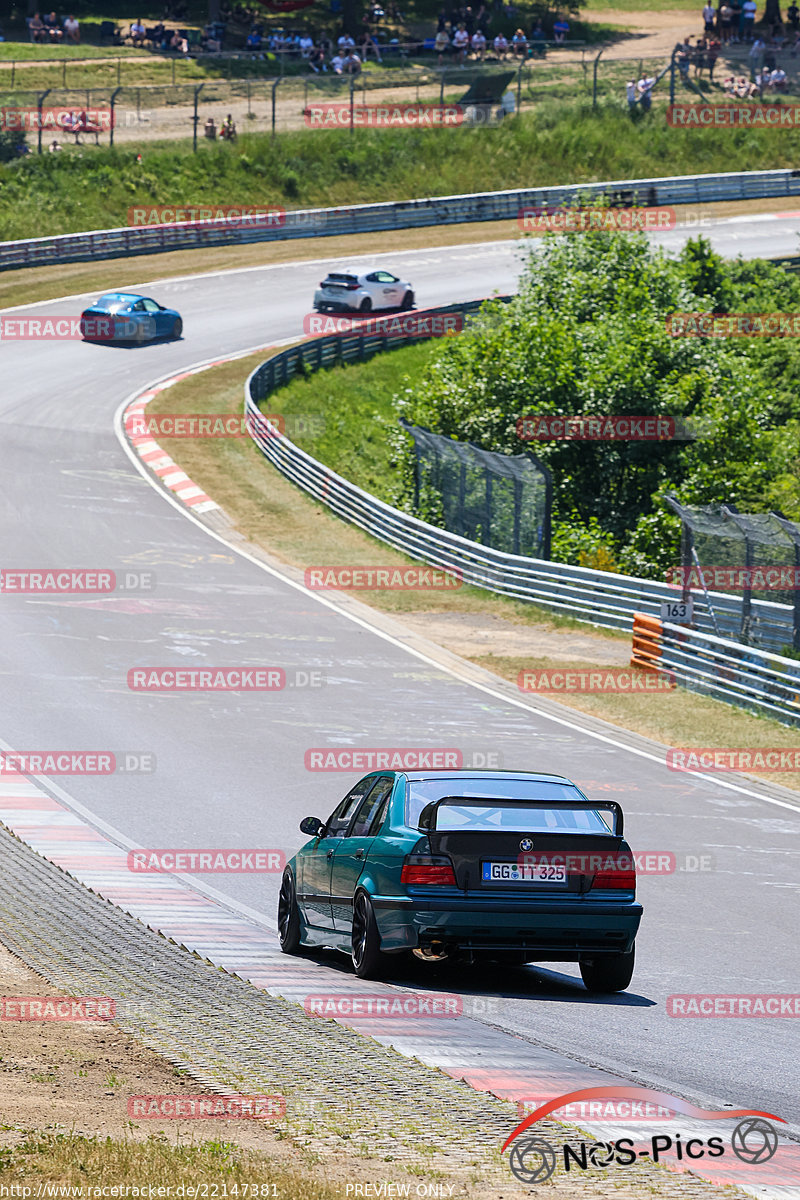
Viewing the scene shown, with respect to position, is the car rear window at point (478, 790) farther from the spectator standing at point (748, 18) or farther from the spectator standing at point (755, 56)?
the spectator standing at point (748, 18)

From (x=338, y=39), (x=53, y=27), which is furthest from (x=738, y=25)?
(x=53, y=27)

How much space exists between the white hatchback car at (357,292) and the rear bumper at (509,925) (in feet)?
140

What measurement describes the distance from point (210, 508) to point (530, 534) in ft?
25.3

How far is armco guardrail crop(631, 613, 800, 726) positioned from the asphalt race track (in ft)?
8.99

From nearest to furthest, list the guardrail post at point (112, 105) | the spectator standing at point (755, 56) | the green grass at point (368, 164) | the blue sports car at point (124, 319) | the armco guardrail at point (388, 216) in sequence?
the blue sports car at point (124, 319) < the armco guardrail at point (388, 216) < the green grass at point (368, 164) < the guardrail post at point (112, 105) < the spectator standing at point (755, 56)

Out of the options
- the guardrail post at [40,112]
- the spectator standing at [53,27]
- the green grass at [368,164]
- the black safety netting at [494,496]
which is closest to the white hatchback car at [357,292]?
the green grass at [368,164]

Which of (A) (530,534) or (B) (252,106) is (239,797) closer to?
(A) (530,534)

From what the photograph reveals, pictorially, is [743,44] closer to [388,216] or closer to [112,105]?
[388,216]

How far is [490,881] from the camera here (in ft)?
29.2

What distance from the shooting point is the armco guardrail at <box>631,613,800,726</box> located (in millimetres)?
20938

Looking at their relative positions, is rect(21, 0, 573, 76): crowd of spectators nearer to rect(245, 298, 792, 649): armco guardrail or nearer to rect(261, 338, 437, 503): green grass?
rect(261, 338, 437, 503): green grass

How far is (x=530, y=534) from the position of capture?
29750mm

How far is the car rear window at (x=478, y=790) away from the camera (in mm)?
9320

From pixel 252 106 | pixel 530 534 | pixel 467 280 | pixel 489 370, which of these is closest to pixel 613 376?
pixel 489 370
